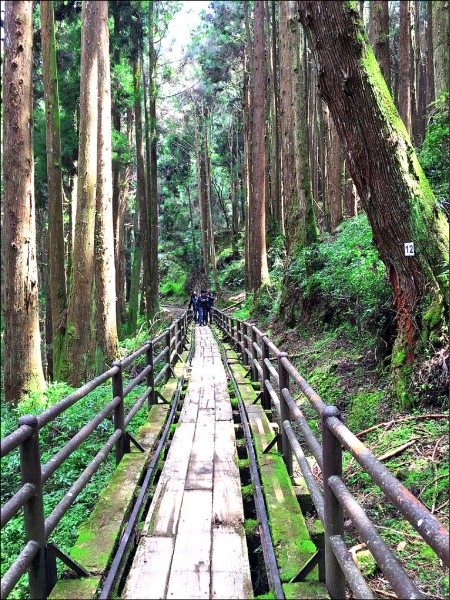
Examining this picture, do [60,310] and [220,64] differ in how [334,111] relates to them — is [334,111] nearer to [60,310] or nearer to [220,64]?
[60,310]

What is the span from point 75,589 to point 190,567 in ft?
2.24

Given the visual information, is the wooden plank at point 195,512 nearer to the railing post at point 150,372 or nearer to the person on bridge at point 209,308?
the railing post at point 150,372

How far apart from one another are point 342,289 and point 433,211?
3.90m


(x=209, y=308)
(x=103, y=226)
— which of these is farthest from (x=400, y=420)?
(x=209, y=308)

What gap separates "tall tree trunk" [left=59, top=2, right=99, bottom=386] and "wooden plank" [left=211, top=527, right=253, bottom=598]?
297 inches

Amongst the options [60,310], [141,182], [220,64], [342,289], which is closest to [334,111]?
[342,289]

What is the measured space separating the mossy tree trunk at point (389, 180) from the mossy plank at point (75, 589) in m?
3.48

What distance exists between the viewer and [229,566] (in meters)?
3.08

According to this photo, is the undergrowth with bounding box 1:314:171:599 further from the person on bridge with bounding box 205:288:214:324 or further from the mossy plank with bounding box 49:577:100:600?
the person on bridge with bounding box 205:288:214:324

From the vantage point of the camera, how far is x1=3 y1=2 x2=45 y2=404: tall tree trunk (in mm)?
8578

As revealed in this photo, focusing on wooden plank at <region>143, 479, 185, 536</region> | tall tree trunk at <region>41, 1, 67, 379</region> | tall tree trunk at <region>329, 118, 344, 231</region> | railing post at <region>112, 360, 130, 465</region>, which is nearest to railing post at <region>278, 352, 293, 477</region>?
wooden plank at <region>143, 479, 185, 536</region>

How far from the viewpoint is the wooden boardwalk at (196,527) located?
2889 millimetres

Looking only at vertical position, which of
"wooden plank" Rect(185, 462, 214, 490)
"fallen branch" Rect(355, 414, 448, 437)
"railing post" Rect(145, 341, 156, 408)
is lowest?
"wooden plank" Rect(185, 462, 214, 490)

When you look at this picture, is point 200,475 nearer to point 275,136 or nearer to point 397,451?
point 397,451
